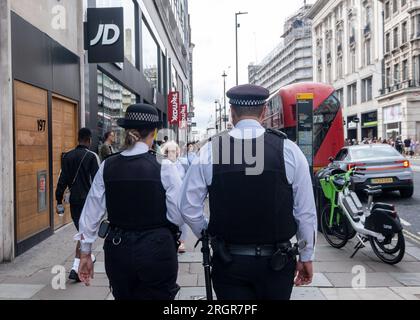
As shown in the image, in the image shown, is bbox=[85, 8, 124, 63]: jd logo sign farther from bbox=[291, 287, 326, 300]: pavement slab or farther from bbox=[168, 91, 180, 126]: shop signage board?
bbox=[168, 91, 180, 126]: shop signage board

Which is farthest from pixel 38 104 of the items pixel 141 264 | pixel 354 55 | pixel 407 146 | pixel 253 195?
pixel 354 55

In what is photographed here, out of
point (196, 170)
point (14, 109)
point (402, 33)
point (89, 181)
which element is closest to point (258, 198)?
point (196, 170)

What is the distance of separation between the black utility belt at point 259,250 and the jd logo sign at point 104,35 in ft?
24.6

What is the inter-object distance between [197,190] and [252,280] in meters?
0.60

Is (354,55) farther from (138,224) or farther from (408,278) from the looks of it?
(138,224)

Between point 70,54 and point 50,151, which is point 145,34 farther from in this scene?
point 50,151

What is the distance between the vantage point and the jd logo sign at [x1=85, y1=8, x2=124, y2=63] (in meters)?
9.45

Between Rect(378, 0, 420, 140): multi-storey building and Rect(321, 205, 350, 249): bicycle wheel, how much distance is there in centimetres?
3777

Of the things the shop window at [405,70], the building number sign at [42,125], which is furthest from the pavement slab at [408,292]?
the shop window at [405,70]

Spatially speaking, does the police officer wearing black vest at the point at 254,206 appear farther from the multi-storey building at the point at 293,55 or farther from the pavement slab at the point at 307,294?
the multi-storey building at the point at 293,55

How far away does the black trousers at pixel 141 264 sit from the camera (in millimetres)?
2867

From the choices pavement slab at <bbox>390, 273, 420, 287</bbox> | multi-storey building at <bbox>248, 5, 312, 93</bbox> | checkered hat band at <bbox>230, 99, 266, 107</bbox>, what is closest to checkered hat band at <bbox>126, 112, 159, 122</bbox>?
checkered hat band at <bbox>230, 99, 266, 107</bbox>

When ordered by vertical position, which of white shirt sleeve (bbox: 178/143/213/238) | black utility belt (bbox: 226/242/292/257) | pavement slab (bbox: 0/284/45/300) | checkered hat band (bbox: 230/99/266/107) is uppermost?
checkered hat band (bbox: 230/99/266/107)

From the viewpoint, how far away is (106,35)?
955cm
